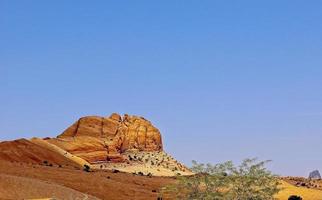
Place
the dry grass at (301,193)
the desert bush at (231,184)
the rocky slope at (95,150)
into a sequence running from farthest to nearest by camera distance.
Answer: the rocky slope at (95,150) → the dry grass at (301,193) → the desert bush at (231,184)

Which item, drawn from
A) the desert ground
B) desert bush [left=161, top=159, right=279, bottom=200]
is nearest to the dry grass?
the desert ground

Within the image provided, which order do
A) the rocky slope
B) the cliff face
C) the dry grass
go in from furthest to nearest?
1. the cliff face
2. the rocky slope
3. the dry grass

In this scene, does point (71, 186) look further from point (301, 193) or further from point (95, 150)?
point (95, 150)

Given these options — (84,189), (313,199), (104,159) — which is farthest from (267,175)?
(104,159)

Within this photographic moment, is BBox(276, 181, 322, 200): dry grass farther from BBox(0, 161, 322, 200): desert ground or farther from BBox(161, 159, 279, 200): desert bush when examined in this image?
BBox(161, 159, 279, 200): desert bush

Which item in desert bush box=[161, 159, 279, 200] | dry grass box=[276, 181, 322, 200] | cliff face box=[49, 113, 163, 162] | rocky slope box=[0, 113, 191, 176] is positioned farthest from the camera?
cliff face box=[49, 113, 163, 162]

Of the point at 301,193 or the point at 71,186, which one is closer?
the point at 71,186

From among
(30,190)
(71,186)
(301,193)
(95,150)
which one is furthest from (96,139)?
(30,190)

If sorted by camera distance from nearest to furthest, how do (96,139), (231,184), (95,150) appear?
(231,184) < (95,150) < (96,139)

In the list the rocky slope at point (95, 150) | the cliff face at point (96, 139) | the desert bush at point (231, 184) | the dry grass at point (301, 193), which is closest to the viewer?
Answer: the desert bush at point (231, 184)

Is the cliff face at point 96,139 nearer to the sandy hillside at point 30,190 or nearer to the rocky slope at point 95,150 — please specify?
the rocky slope at point 95,150

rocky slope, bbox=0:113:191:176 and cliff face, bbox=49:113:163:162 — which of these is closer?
rocky slope, bbox=0:113:191:176

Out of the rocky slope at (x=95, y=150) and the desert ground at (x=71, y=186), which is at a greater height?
the rocky slope at (x=95, y=150)

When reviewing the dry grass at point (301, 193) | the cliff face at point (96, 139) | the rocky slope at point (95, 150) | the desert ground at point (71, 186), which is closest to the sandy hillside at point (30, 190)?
the desert ground at point (71, 186)
